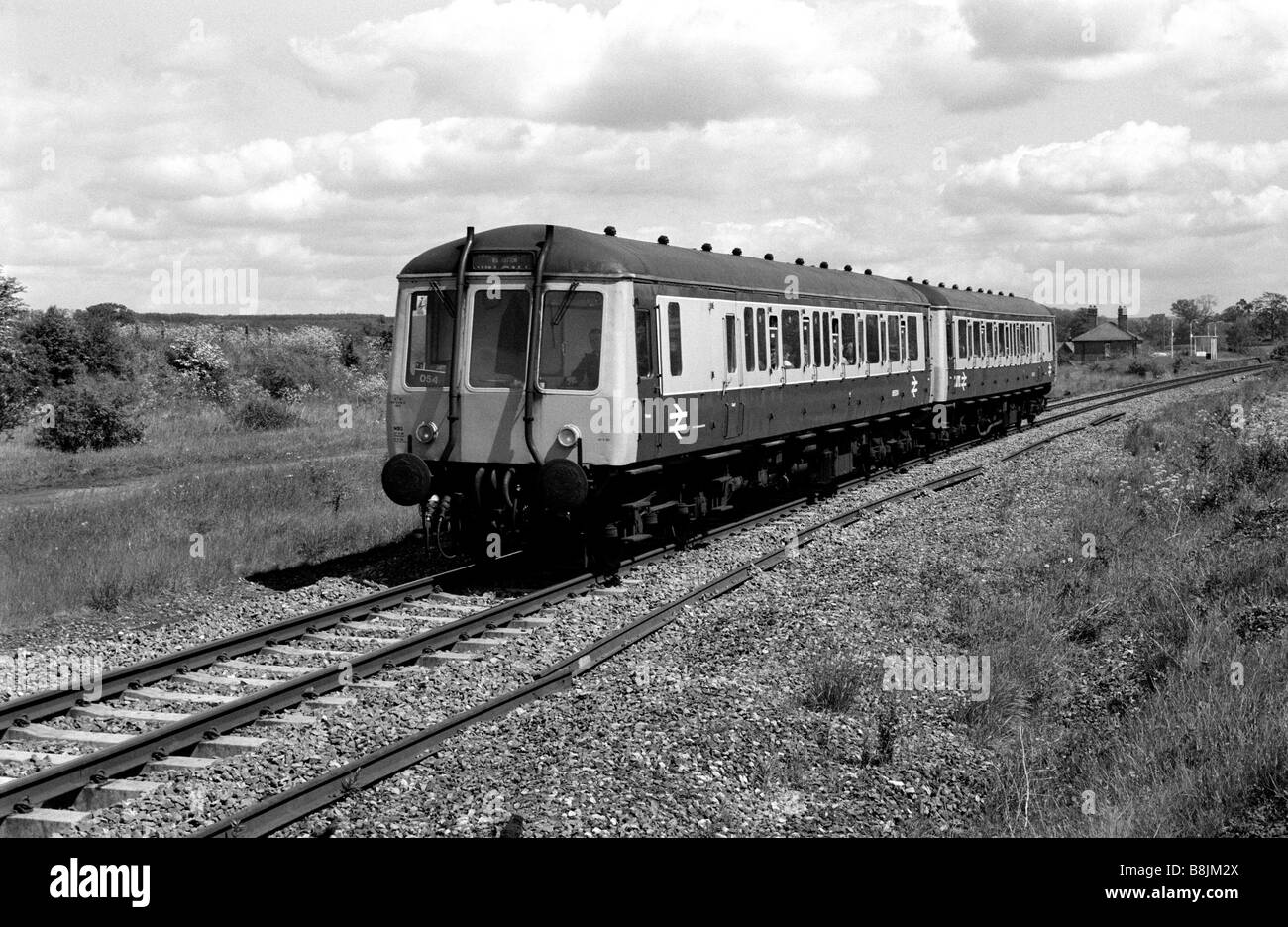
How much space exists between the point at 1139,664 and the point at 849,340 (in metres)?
11.1

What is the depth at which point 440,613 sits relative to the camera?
37.8 feet

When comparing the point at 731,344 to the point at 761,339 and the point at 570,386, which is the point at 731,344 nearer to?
the point at 761,339

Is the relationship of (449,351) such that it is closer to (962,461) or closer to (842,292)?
(842,292)

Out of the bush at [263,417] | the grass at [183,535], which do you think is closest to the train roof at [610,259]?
the grass at [183,535]

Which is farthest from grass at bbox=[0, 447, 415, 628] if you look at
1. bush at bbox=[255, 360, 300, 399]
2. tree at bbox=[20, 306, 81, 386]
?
bush at bbox=[255, 360, 300, 399]

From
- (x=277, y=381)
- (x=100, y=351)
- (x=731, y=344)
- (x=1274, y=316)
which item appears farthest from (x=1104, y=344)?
(x=731, y=344)

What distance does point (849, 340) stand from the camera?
65.0ft

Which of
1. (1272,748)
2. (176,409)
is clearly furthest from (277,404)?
(1272,748)

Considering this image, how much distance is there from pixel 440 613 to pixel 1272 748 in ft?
23.5

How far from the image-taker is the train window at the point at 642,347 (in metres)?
12.5

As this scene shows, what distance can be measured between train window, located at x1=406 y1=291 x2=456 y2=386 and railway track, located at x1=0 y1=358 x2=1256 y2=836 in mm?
2095

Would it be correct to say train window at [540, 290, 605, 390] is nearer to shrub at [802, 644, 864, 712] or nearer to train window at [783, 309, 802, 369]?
shrub at [802, 644, 864, 712]

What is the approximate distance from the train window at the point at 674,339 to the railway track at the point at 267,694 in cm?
232
